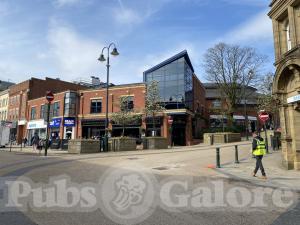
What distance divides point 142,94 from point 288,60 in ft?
81.9

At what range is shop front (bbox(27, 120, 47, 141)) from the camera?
4753cm

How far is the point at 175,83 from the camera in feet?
125

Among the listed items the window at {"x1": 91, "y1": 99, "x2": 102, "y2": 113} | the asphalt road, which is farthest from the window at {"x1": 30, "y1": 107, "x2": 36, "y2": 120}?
the asphalt road

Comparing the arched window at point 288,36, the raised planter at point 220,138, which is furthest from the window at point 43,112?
the arched window at point 288,36

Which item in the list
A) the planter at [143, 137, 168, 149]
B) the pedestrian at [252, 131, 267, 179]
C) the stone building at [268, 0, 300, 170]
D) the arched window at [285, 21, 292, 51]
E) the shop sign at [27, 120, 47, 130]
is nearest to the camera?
the pedestrian at [252, 131, 267, 179]

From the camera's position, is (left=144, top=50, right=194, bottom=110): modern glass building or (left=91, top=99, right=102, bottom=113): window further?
(left=91, top=99, right=102, bottom=113): window

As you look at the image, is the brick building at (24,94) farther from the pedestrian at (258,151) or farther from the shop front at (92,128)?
the pedestrian at (258,151)

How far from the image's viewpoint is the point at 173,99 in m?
37.3

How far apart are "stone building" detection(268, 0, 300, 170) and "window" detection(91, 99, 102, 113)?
29.0m

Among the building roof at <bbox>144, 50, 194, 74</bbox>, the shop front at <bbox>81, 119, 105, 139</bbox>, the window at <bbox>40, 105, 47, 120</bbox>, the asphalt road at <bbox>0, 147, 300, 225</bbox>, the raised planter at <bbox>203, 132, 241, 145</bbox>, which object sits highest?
the building roof at <bbox>144, 50, 194, 74</bbox>

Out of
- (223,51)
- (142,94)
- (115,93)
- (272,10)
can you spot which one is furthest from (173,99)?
(272,10)

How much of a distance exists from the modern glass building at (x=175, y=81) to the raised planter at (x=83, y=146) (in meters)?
15.0

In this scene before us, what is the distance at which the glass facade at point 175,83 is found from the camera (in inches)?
1458

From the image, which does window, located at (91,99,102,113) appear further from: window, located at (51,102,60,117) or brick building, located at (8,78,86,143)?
brick building, located at (8,78,86,143)
